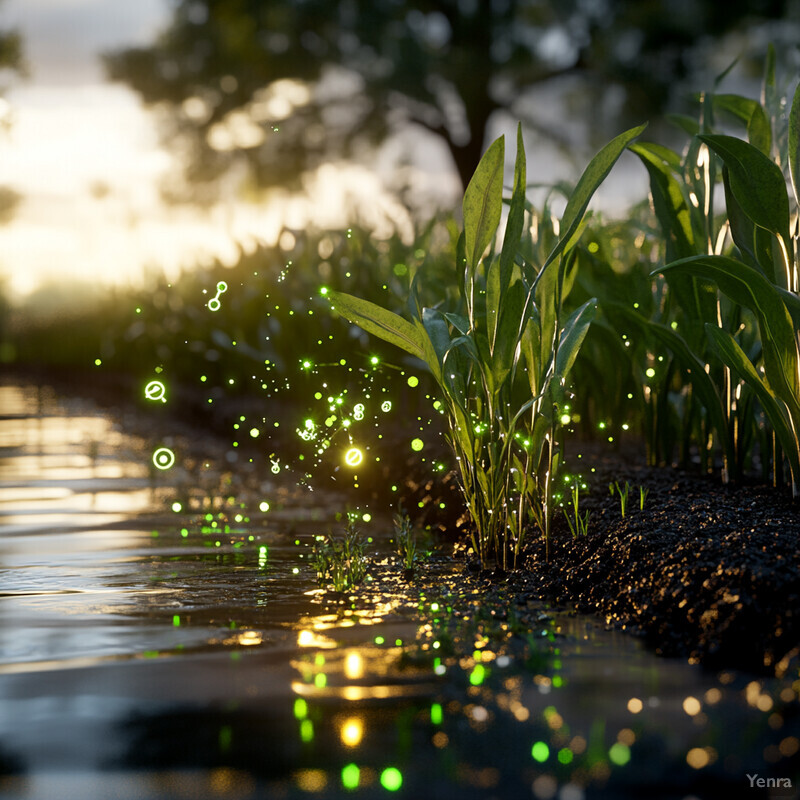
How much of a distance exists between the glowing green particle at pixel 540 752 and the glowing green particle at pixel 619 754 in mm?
63

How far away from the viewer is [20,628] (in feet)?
4.84

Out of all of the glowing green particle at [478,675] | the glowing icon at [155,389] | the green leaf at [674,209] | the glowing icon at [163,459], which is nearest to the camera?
the glowing green particle at [478,675]

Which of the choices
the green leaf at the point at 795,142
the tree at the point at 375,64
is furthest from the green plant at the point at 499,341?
the tree at the point at 375,64

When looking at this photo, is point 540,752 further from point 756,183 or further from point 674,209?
point 674,209

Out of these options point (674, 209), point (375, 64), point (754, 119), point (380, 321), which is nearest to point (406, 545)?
point (380, 321)

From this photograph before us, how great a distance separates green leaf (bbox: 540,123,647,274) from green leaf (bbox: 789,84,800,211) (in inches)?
11.5

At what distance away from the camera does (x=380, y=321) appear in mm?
1824

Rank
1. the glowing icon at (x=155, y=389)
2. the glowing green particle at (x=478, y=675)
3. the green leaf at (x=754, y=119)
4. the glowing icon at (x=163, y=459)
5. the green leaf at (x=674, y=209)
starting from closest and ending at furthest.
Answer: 1. the glowing green particle at (x=478, y=675)
2. the green leaf at (x=754, y=119)
3. the green leaf at (x=674, y=209)
4. the glowing icon at (x=155, y=389)
5. the glowing icon at (x=163, y=459)

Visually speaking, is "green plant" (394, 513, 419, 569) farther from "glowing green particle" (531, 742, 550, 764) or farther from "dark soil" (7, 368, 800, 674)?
"glowing green particle" (531, 742, 550, 764)

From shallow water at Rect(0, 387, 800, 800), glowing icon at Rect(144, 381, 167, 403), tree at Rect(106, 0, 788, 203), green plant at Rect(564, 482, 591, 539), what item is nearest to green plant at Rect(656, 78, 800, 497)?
green plant at Rect(564, 482, 591, 539)

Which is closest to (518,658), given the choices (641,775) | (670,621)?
(670,621)

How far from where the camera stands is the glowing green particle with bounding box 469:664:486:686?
46.8 inches

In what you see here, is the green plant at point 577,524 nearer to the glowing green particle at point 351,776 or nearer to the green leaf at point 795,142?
the green leaf at point 795,142

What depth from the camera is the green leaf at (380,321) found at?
179 centimetres
